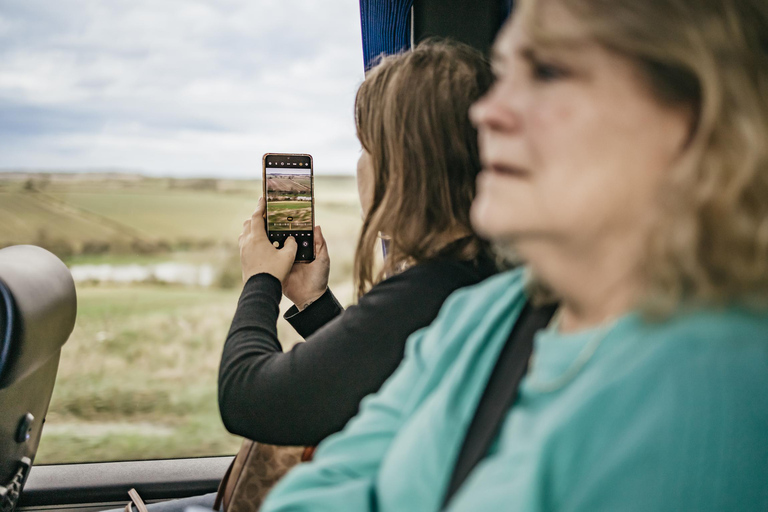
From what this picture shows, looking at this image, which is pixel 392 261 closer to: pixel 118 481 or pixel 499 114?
pixel 499 114

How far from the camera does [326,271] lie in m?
1.53

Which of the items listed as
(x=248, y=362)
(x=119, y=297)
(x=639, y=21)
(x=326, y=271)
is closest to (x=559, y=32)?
(x=639, y=21)

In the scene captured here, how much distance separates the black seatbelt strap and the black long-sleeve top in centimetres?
33

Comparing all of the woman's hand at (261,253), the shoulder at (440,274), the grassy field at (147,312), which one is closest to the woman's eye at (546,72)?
the shoulder at (440,274)

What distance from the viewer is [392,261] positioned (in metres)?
1.18

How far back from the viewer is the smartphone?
1.47 metres

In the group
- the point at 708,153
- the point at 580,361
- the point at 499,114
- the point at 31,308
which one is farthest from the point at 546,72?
the point at 31,308

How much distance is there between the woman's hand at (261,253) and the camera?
1.37 meters

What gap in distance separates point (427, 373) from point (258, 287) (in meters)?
0.58

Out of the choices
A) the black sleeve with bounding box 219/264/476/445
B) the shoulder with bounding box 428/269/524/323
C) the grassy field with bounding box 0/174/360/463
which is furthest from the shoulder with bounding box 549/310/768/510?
the grassy field with bounding box 0/174/360/463

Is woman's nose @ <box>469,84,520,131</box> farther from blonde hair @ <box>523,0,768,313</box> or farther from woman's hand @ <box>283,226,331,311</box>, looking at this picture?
woman's hand @ <box>283,226,331,311</box>

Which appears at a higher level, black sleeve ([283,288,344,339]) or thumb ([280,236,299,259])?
thumb ([280,236,299,259])

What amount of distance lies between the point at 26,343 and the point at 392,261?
33.9 inches

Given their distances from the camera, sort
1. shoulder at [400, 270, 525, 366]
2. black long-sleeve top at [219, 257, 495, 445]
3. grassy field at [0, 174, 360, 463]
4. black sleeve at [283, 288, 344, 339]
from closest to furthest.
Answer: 1. shoulder at [400, 270, 525, 366]
2. black long-sleeve top at [219, 257, 495, 445]
3. black sleeve at [283, 288, 344, 339]
4. grassy field at [0, 174, 360, 463]
